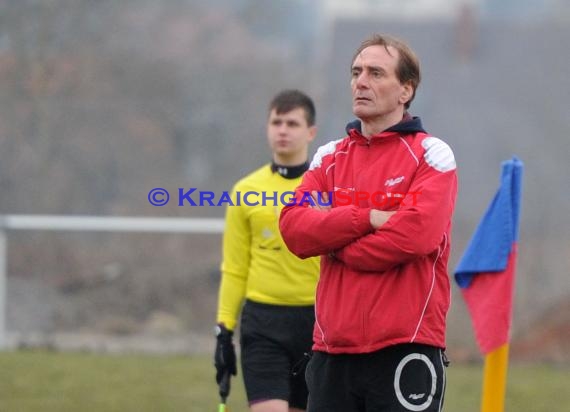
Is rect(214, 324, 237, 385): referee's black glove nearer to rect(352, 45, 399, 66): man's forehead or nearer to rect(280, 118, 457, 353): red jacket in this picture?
rect(280, 118, 457, 353): red jacket

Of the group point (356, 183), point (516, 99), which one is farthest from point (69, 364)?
point (516, 99)

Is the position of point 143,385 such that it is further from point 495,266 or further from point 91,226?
point 495,266

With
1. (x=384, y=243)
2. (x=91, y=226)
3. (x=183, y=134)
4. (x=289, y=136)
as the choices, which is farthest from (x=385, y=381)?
(x=183, y=134)

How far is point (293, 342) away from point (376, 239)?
191 centimetres

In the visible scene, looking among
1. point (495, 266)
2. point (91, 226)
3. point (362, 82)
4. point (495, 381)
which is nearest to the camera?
point (362, 82)

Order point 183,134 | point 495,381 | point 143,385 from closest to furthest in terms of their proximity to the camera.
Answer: point 495,381
point 143,385
point 183,134

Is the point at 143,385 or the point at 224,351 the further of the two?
the point at 143,385

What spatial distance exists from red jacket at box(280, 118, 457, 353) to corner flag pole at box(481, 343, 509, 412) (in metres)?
1.70

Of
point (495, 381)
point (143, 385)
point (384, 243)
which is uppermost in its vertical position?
point (384, 243)

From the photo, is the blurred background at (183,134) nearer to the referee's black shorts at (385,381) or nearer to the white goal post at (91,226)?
the white goal post at (91,226)

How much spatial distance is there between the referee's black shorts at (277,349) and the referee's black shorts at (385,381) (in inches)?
61.3

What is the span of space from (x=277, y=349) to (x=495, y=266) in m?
1.20

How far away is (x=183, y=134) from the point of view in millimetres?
21734

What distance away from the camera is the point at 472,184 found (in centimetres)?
2312
